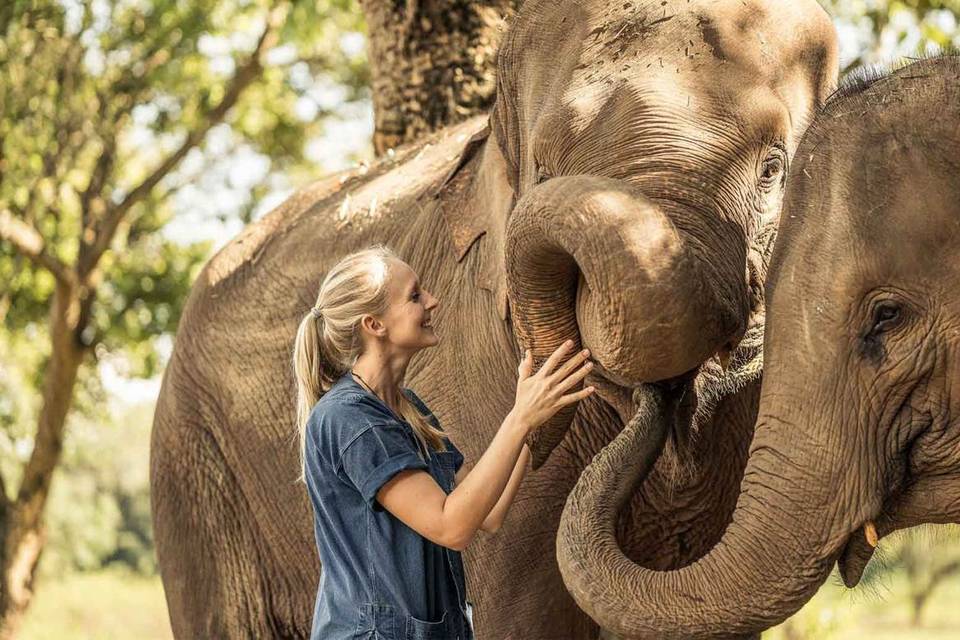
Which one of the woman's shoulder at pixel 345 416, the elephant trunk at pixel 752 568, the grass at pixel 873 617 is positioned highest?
the woman's shoulder at pixel 345 416

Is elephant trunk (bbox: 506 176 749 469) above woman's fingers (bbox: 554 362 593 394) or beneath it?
above

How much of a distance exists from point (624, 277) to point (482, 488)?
0.58 meters

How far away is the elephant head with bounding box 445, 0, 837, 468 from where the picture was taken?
10.8 ft

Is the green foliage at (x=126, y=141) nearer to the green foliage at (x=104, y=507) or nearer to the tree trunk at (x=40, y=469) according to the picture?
the tree trunk at (x=40, y=469)

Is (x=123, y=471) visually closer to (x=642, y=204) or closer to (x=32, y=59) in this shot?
(x=32, y=59)

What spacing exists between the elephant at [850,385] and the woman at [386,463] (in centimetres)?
40

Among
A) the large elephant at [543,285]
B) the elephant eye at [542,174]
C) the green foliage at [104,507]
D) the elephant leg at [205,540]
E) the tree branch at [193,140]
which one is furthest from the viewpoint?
the green foliage at [104,507]

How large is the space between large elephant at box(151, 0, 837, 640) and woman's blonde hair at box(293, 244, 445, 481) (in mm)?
307

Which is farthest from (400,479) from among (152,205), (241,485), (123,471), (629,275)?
(123,471)

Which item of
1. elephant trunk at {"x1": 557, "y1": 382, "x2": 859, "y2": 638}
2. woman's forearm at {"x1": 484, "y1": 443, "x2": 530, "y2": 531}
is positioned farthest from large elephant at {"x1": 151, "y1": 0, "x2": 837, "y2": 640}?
elephant trunk at {"x1": 557, "y1": 382, "x2": 859, "y2": 638}

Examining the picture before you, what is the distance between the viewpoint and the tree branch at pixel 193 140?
12242 millimetres

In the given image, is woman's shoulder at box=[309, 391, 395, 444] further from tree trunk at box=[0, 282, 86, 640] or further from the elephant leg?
tree trunk at box=[0, 282, 86, 640]

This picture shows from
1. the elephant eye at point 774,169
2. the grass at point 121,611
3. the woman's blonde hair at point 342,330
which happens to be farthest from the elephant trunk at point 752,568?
the grass at point 121,611

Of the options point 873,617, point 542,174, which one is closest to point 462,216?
point 542,174
